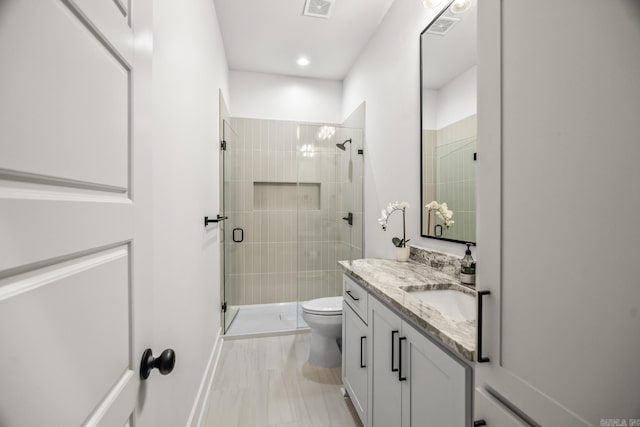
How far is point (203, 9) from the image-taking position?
1.88m

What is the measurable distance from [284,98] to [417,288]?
9.44ft

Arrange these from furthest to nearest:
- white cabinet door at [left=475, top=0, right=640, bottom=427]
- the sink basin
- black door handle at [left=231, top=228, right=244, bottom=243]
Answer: black door handle at [left=231, top=228, right=244, bottom=243] < the sink basin < white cabinet door at [left=475, top=0, right=640, bottom=427]

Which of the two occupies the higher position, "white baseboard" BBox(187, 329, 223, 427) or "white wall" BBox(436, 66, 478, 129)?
"white wall" BBox(436, 66, 478, 129)

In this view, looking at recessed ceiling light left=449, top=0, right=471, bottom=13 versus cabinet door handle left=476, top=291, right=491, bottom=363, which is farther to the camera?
recessed ceiling light left=449, top=0, right=471, bottom=13

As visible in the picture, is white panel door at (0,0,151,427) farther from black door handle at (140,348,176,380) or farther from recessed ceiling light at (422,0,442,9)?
recessed ceiling light at (422,0,442,9)

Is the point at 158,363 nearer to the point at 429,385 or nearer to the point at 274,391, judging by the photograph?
the point at 429,385

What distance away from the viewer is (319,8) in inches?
88.7

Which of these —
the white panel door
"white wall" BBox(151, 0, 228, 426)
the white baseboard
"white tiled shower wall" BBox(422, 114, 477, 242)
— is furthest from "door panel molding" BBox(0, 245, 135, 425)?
"white tiled shower wall" BBox(422, 114, 477, 242)

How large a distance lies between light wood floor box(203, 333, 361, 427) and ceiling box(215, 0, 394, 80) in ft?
9.49

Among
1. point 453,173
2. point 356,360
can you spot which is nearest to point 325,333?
point 356,360

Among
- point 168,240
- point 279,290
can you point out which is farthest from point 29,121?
point 279,290

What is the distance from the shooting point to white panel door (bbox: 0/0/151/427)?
306 millimetres

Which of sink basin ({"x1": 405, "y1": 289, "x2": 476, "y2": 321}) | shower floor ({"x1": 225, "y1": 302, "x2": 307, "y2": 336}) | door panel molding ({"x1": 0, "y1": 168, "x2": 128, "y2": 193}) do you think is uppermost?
door panel molding ({"x1": 0, "y1": 168, "x2": 128, "y2": 193})

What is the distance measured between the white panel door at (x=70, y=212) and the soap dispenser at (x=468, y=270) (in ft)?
4.40
